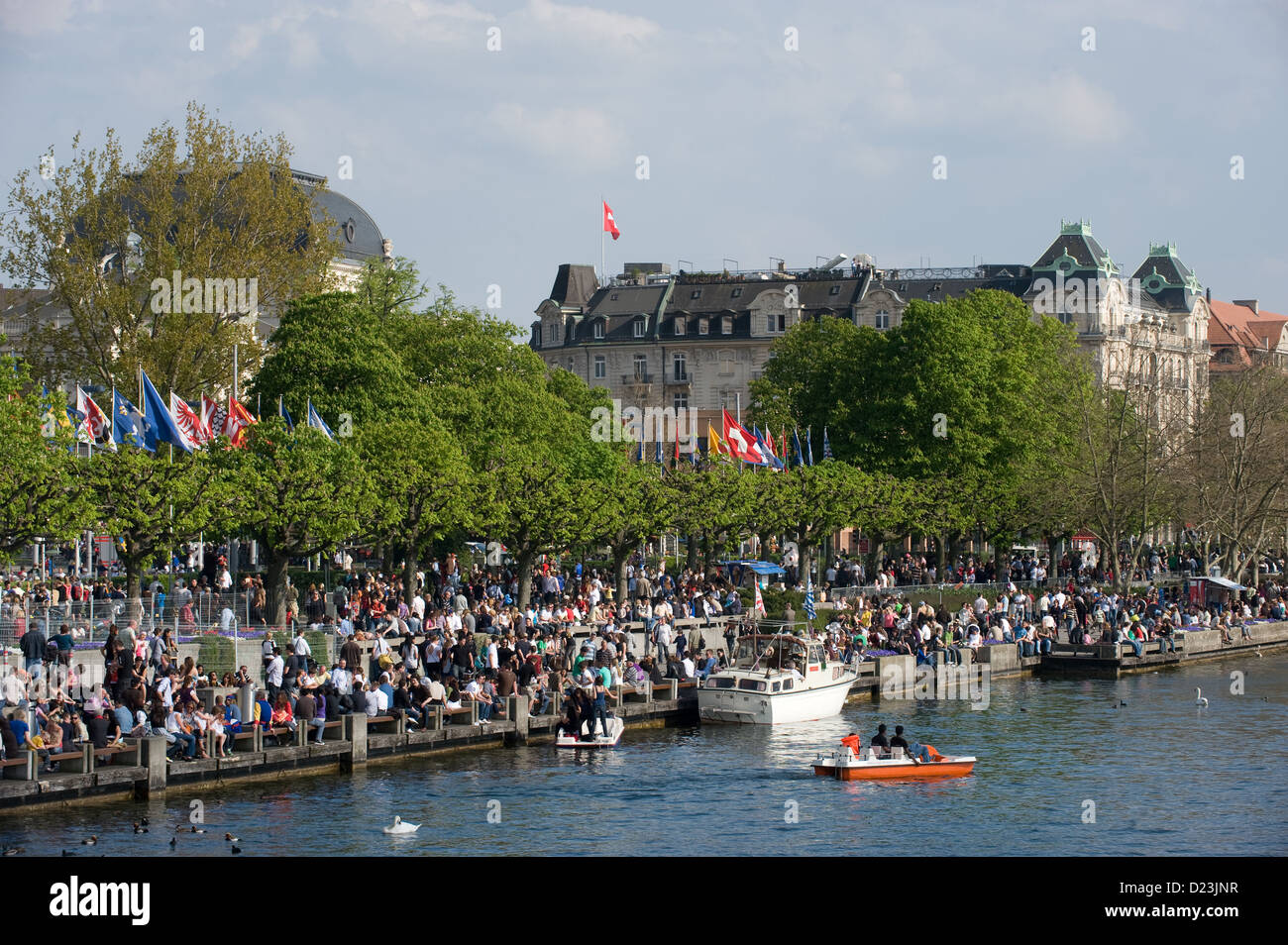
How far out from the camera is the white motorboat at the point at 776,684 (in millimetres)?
44938

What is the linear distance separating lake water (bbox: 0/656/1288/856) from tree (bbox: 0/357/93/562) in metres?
8.40

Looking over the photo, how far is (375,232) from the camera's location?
4582 inches

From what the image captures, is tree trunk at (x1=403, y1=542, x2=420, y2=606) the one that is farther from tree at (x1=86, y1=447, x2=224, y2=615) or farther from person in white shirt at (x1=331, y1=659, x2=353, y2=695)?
person in white shirt at (x1=331, y1=659, x2=353, y2=695)

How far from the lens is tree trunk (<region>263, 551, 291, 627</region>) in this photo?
46594 millimetres

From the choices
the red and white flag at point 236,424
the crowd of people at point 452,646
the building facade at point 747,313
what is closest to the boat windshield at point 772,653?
the crowd of people at point 452,646

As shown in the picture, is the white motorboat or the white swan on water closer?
the white swan on water

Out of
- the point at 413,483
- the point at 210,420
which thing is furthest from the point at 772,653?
the point at 210,420

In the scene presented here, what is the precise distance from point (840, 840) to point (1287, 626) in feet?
155

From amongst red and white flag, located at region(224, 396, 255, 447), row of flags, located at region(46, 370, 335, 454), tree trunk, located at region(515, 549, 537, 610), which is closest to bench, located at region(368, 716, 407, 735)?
row of flags, located at region(46, 370, 335, 454)

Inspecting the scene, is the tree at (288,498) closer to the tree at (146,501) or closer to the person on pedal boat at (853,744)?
the tree at (146,501)

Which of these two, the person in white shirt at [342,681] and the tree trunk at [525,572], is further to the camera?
the tree trunk at [525,572]

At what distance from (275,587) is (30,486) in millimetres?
10069

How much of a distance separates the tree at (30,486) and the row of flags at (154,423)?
14.1 feet

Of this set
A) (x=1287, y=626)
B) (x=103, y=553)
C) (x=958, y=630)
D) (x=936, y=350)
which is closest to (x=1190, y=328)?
(x=936, y=350)
